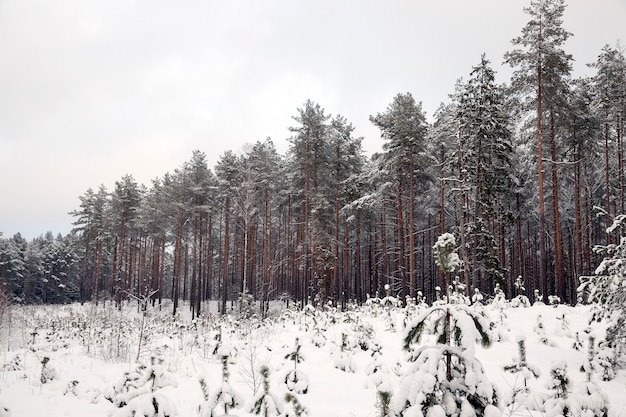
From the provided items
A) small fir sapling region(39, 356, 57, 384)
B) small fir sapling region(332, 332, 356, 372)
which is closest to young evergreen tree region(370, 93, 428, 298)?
small fir sapling region(332, 332, 356, 372)

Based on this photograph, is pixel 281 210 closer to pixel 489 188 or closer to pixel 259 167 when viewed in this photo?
pixel 259 167

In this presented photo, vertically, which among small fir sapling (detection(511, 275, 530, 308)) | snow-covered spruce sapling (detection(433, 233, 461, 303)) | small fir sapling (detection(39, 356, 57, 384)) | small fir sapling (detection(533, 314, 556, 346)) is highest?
snow-covered spruce sapling (detection(433, 233, 461, 303))

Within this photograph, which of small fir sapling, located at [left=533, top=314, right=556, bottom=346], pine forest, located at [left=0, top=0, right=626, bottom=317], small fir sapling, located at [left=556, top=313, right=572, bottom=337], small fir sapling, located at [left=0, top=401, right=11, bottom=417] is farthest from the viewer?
pine forest, located at [left=0, top=0, right=626, bottom=317]

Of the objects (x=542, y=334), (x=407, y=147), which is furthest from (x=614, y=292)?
(x=407, y=147)

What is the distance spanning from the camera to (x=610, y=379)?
7375 millimetres

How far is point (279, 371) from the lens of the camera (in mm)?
8281

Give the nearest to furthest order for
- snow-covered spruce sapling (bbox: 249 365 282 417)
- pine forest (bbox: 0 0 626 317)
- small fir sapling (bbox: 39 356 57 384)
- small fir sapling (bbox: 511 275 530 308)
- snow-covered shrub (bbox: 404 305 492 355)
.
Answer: snow-covered shrub (bbox: 404 305 492 355) → snow-covered spruce sapling (bbox: 249 365 282 417) → small fir sapling (bbox: 39 356 57 384) → small fir sapling (bbox: 511 275 530 308) → pine forest (bbox: 0 0 626 317)

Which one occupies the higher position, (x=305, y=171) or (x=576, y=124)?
(x=576, y=124)

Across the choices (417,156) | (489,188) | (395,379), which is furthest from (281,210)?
(395,379)

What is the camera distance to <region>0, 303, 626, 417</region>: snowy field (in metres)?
4.77

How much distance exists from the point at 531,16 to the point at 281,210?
81.7ft

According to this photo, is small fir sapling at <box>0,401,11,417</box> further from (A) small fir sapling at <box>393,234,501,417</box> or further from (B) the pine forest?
(B) the pine forest

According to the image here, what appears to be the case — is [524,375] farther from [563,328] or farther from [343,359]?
[563,328]

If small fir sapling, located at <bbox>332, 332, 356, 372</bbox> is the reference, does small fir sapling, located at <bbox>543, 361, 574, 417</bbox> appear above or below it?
above
